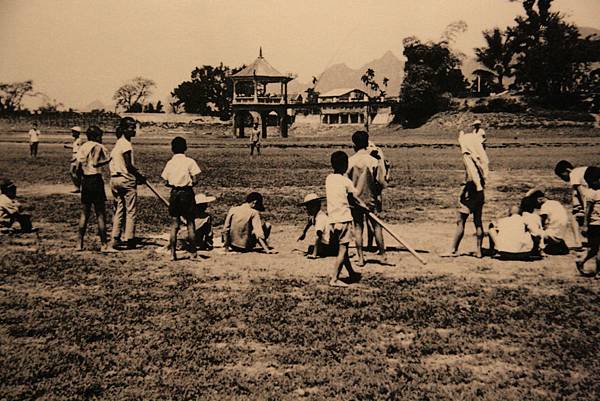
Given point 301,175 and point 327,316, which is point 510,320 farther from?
point 301,175

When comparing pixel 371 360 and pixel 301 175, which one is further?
pixel 301 175

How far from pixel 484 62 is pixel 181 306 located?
237ft

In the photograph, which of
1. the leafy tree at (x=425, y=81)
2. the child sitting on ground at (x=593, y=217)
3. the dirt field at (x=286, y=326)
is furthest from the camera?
the leafy tree at (x=425, y=81)

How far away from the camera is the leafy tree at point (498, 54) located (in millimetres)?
68312

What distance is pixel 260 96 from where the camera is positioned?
59.8m

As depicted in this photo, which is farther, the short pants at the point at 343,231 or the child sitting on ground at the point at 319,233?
the child sitting on ground at the point at 319,233

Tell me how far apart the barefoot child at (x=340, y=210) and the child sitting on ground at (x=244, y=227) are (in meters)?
1.90

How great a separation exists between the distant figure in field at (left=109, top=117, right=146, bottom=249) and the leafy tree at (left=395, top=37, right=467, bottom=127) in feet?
184

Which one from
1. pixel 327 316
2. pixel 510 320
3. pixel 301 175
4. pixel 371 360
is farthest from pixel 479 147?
pixel 301 175

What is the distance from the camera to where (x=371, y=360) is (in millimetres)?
4402

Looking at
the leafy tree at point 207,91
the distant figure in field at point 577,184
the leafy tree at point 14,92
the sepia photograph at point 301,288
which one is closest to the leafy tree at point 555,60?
the leafy tree at point 207,91

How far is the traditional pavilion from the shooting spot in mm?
56062

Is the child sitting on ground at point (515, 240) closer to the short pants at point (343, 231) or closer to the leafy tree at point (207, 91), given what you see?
the short pants at point (343, 231)

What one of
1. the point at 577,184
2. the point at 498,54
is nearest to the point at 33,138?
the point at 577,184
